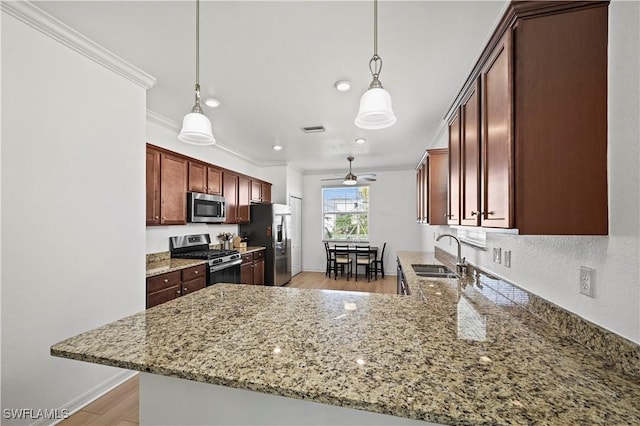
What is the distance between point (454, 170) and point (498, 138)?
0.82 m

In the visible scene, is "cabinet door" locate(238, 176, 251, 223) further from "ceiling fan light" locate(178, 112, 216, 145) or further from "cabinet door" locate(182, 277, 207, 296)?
"ceiling fan light" locate(178, 112, 216, 145)

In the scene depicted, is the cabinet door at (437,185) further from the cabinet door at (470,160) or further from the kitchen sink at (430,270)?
the cabinet door at (470,160)

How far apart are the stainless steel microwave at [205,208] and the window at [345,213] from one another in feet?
11.1

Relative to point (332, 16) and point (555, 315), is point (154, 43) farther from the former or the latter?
point (555, 315)

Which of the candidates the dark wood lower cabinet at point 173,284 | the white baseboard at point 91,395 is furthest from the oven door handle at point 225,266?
the white baseboard at point 91,395

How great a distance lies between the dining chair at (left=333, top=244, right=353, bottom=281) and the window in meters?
0.45

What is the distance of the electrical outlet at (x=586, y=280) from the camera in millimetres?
Answer: 1108

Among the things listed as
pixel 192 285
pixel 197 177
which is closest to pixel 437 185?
pixel 192 285

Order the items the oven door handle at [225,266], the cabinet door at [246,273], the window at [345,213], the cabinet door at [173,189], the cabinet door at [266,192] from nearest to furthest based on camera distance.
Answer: the cabinet door at [173,189], the oven door handle at [225,266], the cabinet door at [246,273], the cabinet door at [266,192], the window at [345,213]

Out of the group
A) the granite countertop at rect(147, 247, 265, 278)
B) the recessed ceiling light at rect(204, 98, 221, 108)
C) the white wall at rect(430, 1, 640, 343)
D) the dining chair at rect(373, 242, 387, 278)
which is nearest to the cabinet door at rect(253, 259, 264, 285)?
the granite countertop at rect(147, 247, 265, 278)

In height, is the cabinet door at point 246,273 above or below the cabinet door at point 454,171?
below

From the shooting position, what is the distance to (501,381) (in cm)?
83

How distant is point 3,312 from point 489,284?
10.4 ft

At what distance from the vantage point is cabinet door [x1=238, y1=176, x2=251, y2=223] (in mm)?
5059
